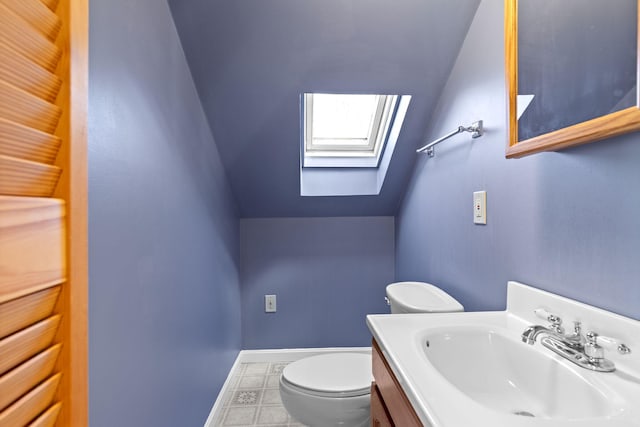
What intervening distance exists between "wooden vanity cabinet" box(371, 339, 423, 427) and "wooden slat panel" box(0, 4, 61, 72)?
32.5 inches

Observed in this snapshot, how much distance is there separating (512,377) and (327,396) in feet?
2.31

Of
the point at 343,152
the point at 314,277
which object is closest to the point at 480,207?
the point at 343,152

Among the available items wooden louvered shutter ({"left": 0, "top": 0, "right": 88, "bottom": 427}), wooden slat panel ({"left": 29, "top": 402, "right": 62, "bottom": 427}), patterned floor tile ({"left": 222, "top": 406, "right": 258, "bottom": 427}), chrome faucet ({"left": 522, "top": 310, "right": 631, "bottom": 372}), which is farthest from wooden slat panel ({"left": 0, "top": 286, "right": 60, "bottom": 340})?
patterned floor tile ({"left": 222, "top": 406, "right": 258, "bottom": 427})

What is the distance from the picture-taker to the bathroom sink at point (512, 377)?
58 cm

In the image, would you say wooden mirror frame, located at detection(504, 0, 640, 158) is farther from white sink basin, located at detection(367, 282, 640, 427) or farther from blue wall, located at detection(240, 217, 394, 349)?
blue wall, located at detection(240, 217, 394, 349)

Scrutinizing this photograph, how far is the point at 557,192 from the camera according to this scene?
80cm

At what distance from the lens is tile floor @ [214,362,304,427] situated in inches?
62.5

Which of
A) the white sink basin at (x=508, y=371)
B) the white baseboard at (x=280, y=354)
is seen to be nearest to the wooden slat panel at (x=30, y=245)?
the white sink basin at (x=508, y=371)

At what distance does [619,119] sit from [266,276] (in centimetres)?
199

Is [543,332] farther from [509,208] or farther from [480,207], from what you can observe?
[480,207]

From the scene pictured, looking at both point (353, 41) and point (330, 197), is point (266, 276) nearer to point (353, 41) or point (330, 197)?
point (330, 197)

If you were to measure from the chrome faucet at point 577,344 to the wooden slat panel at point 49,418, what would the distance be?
0.91m

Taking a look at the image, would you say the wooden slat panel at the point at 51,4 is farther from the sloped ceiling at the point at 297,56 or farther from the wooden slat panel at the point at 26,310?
the sloped ceiling at the point at 297,56

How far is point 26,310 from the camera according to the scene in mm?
404
